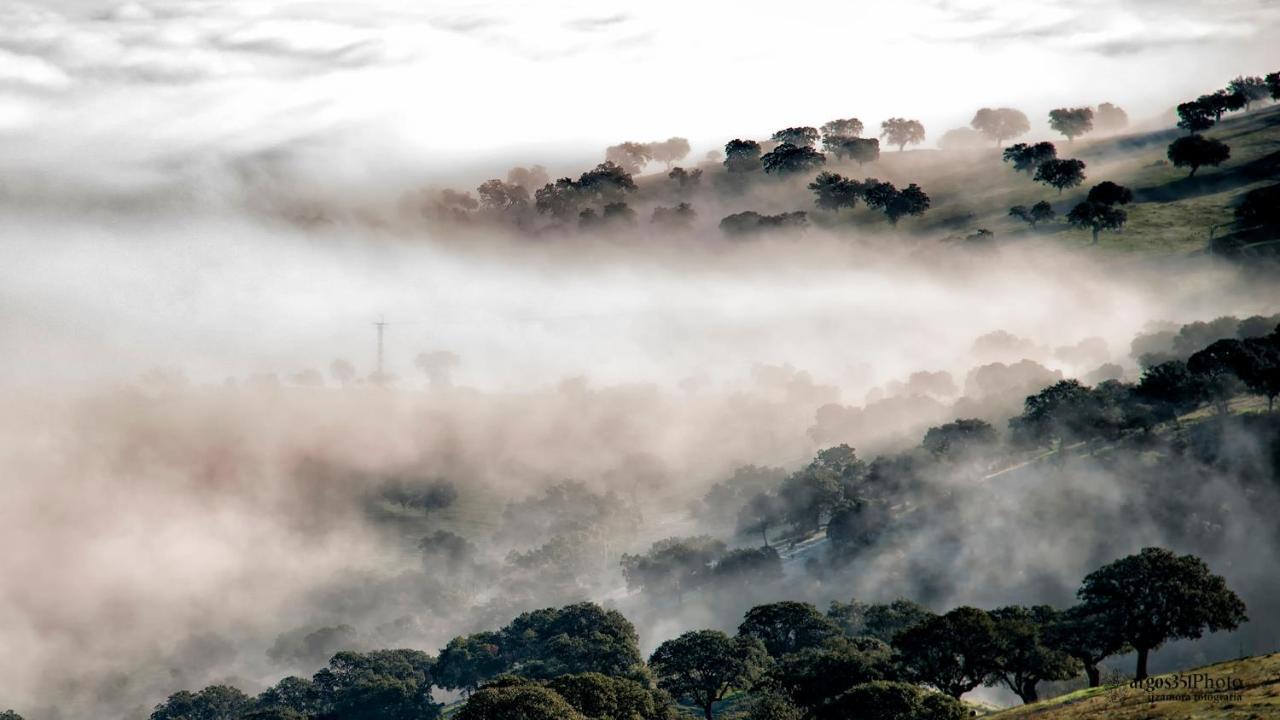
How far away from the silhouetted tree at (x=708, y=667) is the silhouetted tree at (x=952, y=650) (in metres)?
31.2

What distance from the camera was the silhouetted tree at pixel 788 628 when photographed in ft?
602

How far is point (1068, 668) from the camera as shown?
135 meters

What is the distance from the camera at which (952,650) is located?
135 metres

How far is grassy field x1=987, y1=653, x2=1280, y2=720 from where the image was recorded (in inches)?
3403

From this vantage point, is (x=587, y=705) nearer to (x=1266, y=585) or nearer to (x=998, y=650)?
(x=998, y=650)

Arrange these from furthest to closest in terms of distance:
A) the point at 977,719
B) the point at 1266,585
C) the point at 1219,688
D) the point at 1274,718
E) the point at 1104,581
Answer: the point at 1266,585
the point at 1104,581
the point at 977,719
the point at 1219,688
the point at 1274,718

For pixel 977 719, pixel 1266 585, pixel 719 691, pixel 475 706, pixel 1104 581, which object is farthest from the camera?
pixel 1266 585

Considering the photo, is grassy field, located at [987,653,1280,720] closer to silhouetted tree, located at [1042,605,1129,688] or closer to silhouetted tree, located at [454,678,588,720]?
silhouetted tree, located at [1042,605,1129,688]

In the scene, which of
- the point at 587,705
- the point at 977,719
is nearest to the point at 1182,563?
the point at 977,719

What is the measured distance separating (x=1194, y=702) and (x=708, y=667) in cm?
8235

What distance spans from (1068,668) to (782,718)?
32.9 meters

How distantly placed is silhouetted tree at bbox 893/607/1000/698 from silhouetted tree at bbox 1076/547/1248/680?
13.9 meters

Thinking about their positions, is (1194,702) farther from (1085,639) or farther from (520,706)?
(520,706)

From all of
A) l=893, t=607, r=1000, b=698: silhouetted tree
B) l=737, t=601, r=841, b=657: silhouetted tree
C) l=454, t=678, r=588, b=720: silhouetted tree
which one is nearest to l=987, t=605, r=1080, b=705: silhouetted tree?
l=893, t=607, r=1000, b=698: silhouetted tree
